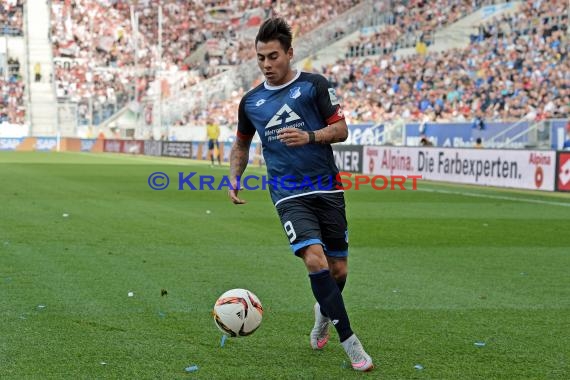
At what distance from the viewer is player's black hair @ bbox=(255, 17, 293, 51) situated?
584 cm

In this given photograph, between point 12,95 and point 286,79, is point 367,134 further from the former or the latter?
point 12,95

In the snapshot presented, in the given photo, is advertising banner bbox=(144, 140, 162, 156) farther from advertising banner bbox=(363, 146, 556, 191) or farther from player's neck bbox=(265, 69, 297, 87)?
player's neck bbox=(265, 69, 297, 87)

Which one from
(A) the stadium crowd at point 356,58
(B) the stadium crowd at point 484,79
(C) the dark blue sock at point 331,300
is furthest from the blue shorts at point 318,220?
(A) the stadium crowd at point 356,58

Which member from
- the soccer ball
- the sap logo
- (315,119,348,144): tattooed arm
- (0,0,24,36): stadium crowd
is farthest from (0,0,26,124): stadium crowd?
(315,119,348,144): tattooed arm

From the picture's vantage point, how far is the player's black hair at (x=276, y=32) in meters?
5.84

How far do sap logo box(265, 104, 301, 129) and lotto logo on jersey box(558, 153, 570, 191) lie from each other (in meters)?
18.2

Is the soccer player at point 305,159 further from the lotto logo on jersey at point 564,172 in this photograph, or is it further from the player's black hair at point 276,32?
the lotto logo on jersey at point 564,172

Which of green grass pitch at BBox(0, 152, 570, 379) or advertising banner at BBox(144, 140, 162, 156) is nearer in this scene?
green grass pitch at BBox(0, 152, 570, 379)

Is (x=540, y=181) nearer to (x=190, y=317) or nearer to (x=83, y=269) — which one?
(x=83, y=269)

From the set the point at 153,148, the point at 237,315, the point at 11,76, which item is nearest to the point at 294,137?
the point at 237,315

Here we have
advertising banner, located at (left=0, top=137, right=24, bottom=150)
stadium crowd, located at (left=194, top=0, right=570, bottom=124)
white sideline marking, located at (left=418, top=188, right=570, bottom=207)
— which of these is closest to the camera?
white sideline marking, located at (left=418, top=188, right=570, bottom=207)

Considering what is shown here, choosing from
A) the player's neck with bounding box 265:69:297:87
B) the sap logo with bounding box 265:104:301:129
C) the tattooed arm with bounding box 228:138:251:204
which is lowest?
the tattooed arm with bounding box 228:138:251:204

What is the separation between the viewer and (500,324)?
7.02m

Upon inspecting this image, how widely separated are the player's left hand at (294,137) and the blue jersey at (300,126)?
0.84 feet
